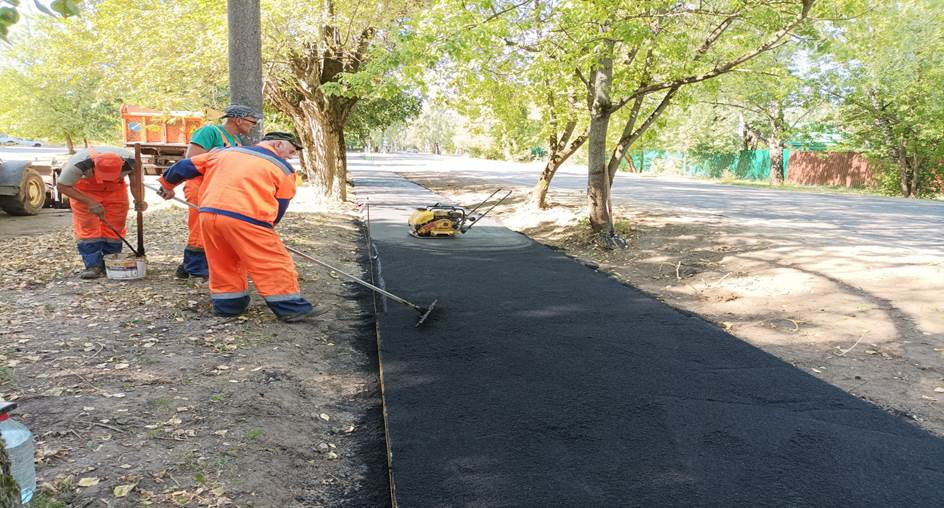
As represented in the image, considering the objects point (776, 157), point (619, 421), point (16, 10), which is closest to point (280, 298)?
point (619, 421)

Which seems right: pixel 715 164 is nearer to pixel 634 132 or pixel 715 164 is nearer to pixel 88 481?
pixel 634 132

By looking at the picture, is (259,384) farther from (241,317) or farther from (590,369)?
(590,369)

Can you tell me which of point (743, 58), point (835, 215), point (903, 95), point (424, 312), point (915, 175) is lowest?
point (424, 312)

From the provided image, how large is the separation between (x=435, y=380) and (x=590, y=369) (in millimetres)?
989

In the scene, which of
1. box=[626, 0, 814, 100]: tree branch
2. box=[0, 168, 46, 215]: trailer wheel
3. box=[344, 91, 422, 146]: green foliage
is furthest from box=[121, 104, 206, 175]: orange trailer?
box=[626, 0, 814, 100]: tree branch

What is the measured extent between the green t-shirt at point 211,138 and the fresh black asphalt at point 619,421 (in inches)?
74.8

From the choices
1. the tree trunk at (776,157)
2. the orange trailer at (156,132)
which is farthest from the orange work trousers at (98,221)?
the tree trunk at (776,157)

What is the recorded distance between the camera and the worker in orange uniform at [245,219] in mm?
3957

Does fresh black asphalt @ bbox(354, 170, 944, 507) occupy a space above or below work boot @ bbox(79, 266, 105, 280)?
below

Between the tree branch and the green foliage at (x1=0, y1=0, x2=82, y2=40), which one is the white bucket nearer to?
the green foliage at (x1=0, y1=0, x2=82, y2=40)

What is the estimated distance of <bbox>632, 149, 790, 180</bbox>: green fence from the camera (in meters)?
28.4

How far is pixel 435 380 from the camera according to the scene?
11.6 ft

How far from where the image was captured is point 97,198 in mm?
5105

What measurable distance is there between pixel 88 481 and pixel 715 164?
3182 cm
